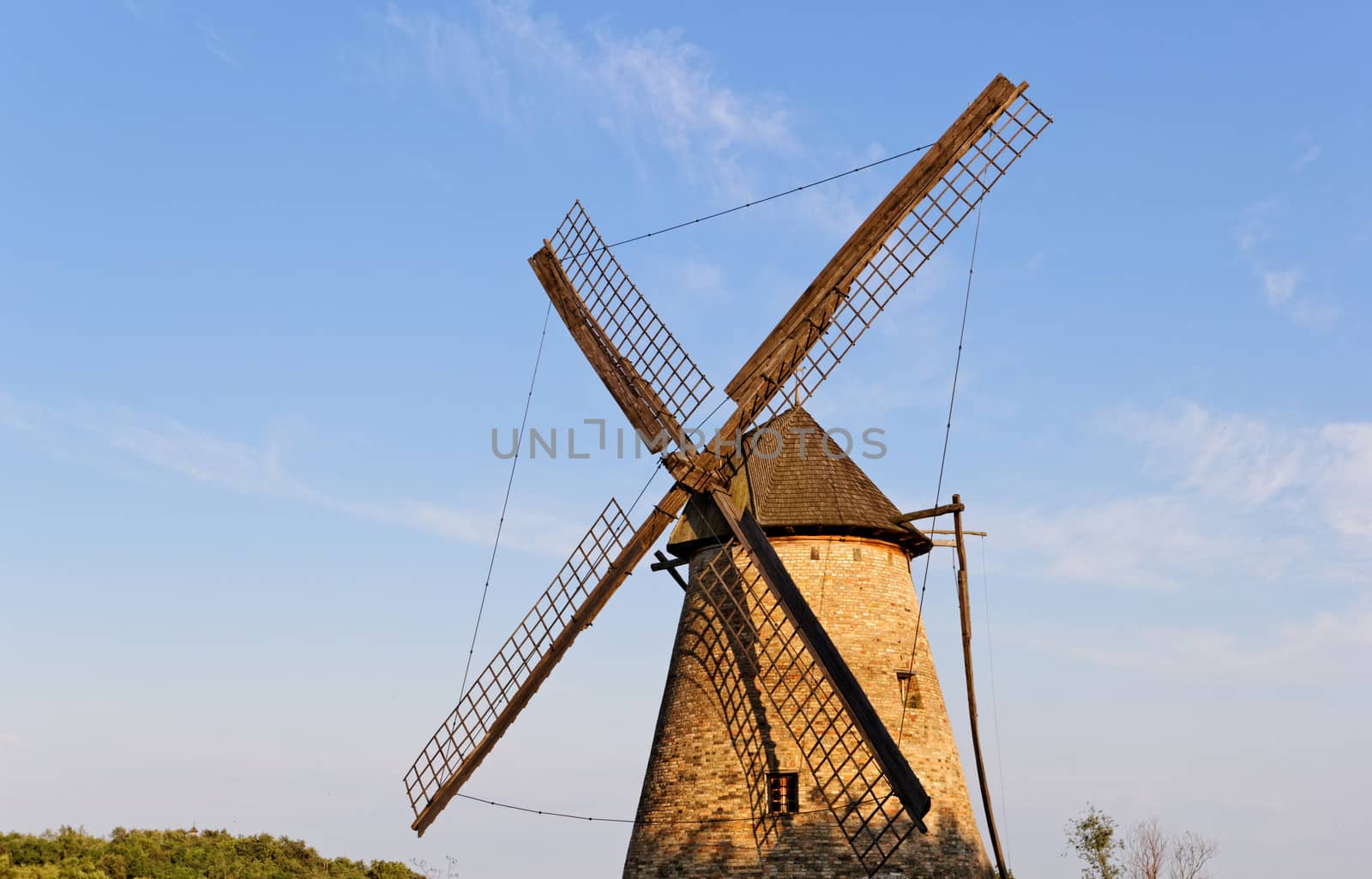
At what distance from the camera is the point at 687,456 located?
12961 millimetres

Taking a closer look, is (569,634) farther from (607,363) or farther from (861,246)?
(861,246)

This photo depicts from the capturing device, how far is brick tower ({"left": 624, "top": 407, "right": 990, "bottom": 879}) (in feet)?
40.0

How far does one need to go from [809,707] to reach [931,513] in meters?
2.56

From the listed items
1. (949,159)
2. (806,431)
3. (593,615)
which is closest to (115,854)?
(593,615)

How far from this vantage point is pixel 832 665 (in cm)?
1161

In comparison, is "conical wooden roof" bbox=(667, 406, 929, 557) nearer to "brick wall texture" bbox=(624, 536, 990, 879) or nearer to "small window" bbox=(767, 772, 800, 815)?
"brick wall texture" bbox=(624, 536, 990, 879)

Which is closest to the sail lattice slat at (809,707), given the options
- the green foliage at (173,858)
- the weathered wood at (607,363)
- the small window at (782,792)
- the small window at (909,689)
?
the small window at (782,792)

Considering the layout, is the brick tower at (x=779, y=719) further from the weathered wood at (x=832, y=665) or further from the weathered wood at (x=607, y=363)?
the weathered wood at (x=607, y=363)

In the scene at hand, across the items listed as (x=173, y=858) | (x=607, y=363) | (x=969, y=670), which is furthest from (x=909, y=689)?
(x=173, y=858)

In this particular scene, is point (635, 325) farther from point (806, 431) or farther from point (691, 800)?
point (691, 800)

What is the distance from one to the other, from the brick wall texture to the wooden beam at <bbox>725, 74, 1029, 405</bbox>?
1.81 m

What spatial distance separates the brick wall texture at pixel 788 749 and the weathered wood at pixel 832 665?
0.77 meters

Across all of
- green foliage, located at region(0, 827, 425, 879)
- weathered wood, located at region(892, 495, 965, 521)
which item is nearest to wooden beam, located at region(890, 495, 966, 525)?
weathered wood, located at region(892, 495, 965, 521)

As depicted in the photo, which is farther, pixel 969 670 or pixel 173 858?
pixel 173 858
